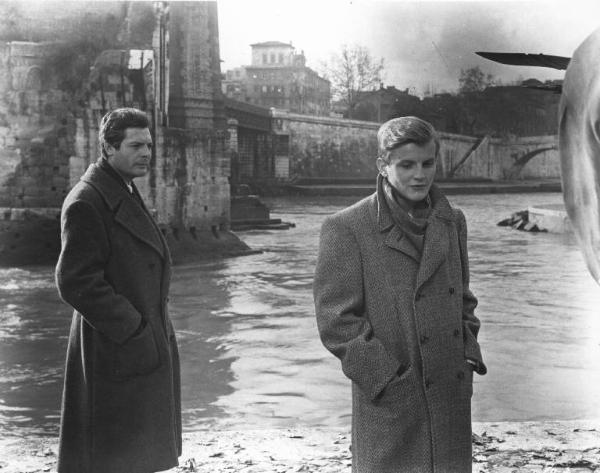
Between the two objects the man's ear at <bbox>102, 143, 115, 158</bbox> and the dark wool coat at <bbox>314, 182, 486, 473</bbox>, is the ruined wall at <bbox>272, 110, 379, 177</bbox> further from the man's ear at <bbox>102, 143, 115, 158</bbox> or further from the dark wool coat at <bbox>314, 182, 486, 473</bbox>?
the dark wool coat at <bbox>314, 182, 486, 473</bbox>

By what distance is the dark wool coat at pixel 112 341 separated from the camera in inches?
108

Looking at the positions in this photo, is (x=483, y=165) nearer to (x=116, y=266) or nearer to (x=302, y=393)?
(x=302, y=393)

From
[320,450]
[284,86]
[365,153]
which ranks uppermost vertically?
[284,86]

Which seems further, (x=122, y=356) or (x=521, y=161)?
(x=521, y=161)

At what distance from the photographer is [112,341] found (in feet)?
9.22

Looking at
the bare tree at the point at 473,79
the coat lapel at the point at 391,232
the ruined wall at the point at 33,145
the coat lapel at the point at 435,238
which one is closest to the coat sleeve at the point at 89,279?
the coat lapel at the point at 391,232

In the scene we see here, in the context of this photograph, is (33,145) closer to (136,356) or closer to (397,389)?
(136,356)

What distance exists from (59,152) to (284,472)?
12.3 metres

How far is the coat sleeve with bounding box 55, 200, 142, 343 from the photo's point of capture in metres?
2.72

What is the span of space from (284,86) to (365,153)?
4.76 metres

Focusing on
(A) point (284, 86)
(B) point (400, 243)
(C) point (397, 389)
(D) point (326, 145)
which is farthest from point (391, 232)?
(D) point (326, 145)

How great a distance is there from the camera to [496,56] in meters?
2.11

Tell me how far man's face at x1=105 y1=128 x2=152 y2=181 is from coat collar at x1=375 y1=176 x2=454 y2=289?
89cm

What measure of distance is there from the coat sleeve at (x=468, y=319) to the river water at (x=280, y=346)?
2.66m
